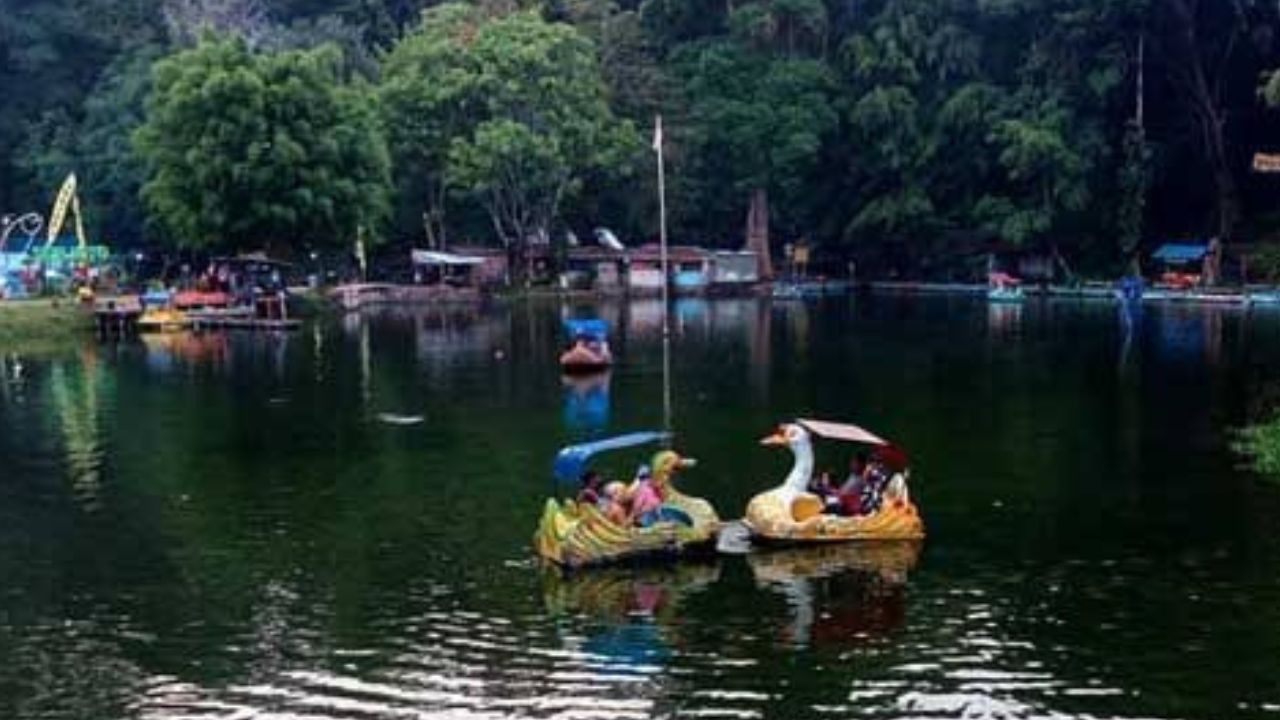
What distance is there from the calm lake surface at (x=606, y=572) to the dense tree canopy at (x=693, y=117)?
34.1 metres

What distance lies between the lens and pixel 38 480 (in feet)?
134

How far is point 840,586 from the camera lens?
2914cm

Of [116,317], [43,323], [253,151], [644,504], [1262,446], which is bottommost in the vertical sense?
[1262,446]

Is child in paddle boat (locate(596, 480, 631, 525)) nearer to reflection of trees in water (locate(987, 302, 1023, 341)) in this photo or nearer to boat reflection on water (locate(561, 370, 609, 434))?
boat reflection on water (locate(561, 370, 609, 434))

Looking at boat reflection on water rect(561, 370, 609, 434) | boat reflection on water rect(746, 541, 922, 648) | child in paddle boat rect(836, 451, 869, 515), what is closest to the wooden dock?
boat reflection on water rect(561, 370, 609, 434)

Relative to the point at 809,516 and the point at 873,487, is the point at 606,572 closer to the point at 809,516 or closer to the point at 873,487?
the point at 809,516

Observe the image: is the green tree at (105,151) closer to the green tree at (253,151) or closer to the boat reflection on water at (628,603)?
the green tree at (253,151)

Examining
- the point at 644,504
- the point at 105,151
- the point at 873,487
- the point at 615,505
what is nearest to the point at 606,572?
the point at 615,505

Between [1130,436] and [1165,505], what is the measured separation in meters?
9.71

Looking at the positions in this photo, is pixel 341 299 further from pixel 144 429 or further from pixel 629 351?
pixel 144 429

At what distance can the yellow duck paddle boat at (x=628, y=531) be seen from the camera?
99.0 ft

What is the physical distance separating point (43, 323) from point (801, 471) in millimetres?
59148

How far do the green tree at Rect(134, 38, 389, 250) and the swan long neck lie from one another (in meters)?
60.5

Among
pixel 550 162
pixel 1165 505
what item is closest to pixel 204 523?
pixel 1165 505
